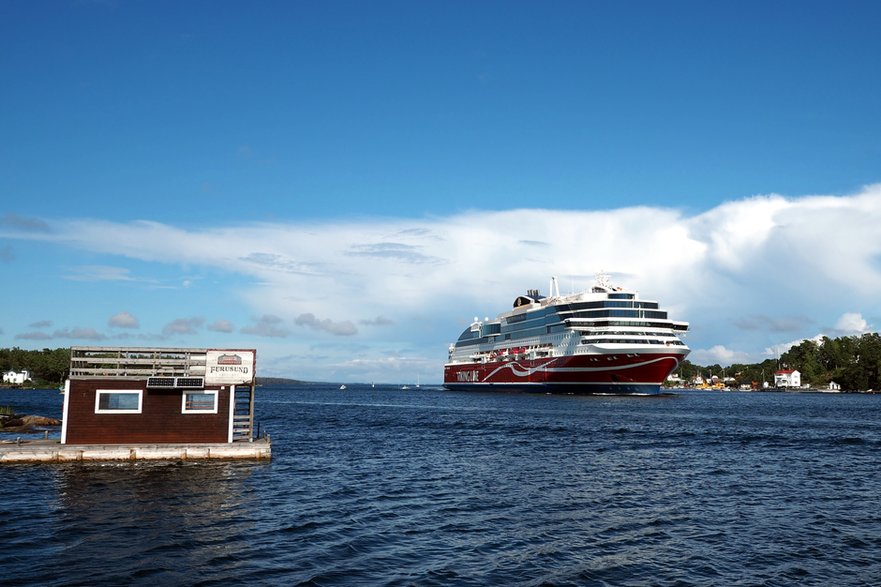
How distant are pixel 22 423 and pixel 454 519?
158 feet

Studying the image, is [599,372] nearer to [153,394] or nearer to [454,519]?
[153,394]

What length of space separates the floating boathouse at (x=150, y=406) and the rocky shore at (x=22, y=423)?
21.2 meters

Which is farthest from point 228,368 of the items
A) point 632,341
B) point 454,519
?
point 632,341

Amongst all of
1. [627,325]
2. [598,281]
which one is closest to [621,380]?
[627,325]

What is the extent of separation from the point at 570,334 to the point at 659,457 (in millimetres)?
79879

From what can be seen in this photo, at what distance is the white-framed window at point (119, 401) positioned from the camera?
34.1 meters

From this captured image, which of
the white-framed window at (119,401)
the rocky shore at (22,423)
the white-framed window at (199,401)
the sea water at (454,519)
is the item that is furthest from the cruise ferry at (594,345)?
the white-framed window at (119,401)

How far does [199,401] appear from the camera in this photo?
117 ft

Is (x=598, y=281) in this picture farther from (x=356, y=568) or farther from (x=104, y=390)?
(x=356, y=568)

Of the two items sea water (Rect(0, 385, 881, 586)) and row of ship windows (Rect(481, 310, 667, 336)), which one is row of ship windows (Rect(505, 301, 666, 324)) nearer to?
row of ship windows (Rect(481, 310, 667, 336))

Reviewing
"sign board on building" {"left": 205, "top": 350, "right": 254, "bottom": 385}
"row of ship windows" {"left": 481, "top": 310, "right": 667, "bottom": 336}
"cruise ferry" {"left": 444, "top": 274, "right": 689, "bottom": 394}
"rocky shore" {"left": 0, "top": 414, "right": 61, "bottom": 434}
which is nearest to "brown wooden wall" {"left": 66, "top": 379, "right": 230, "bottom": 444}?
"sign board on building" {"left": 205, "top": 350, "right": 254, "bottom": 385}

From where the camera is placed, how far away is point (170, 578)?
643 inches

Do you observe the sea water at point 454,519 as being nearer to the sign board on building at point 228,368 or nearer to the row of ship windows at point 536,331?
the sign board on building at point 228,368

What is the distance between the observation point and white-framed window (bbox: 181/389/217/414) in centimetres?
3531
